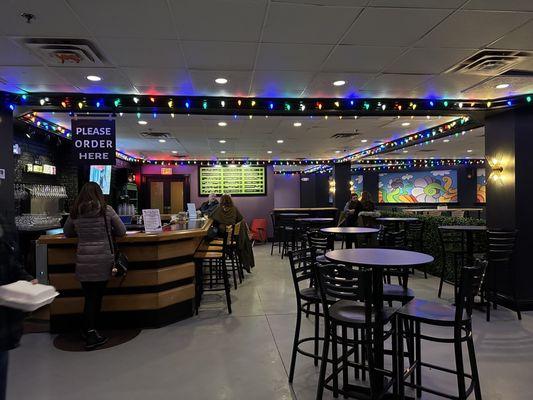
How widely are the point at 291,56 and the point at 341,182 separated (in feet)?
33.4

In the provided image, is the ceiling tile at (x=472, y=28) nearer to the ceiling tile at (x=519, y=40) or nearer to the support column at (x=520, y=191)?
the ceiling tile at (x=519, y=40)

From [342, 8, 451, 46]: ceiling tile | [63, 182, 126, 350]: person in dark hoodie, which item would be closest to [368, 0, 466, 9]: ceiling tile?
[342, 8, 451, 46]: ceiling tile

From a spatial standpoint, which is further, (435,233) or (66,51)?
(435,233)

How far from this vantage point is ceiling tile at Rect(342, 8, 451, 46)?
308 centimetres

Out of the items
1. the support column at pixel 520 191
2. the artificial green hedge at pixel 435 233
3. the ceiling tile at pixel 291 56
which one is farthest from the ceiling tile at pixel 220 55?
the artificial green hedge at pixel 435 233

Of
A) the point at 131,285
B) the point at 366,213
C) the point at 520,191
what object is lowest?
the point at 131,285

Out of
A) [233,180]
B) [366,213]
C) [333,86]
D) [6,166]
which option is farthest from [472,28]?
[233,180]

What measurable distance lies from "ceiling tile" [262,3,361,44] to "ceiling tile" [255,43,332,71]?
0.46ft

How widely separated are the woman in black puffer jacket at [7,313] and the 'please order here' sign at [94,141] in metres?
3.00

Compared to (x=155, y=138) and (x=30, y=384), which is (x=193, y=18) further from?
(x=155, y=138)

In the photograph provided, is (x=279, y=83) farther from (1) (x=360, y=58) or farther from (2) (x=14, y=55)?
(2) (x=14, y=55)

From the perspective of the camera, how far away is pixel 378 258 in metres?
2.81

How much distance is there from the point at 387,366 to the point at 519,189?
3459 millimetres

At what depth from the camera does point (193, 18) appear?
316cm
